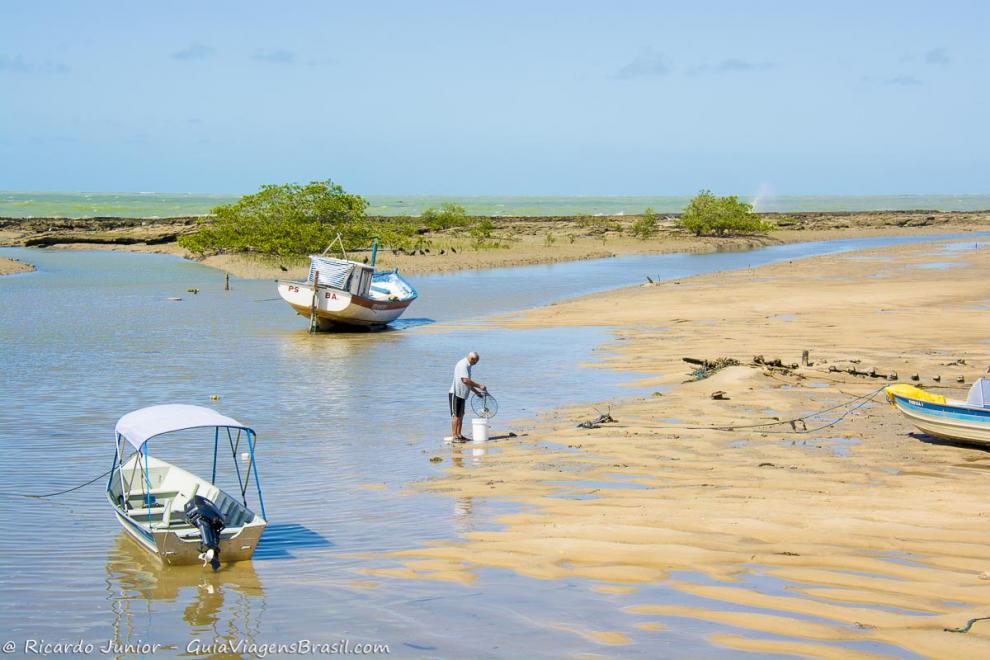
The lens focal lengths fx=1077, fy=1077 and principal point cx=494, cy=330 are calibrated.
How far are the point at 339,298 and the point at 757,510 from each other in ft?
72.0

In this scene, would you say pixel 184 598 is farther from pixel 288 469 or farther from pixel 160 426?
pixel 288 469

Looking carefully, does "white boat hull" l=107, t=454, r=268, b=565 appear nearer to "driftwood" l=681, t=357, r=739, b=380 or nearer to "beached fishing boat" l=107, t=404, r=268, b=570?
"beached fishing boat" l=107, t=404, r=268, b=570

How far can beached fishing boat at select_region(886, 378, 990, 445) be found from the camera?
44.3 ft

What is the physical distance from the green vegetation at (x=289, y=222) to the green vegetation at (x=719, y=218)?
1281 inches

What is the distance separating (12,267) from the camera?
179ft

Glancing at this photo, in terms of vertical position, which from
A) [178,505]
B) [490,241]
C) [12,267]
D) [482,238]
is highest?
[482,238]

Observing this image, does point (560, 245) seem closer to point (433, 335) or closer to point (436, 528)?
point (433, 335)

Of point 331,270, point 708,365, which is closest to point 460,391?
point 708,365

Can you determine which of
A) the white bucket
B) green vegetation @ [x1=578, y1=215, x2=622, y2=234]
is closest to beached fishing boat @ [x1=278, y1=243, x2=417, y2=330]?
the white bucket

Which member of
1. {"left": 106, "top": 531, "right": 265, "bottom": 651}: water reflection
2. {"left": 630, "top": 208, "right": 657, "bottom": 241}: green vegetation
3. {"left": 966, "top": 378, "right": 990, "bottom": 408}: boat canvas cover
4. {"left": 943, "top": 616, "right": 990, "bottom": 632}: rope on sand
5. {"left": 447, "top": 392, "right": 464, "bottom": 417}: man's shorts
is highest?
{"left": 630, "top": 208, "right": 657, "bottom": 241}: green vegetation

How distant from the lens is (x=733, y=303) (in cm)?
3503

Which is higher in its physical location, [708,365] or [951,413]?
[951,413]

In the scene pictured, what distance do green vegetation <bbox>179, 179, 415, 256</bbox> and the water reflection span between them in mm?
44672

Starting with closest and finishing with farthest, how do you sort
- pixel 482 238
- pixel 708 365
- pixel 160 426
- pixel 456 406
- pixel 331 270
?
pixel 160 426
pixel 456 406
pixel 708 365
pixel 331 270
pixel 482 238
